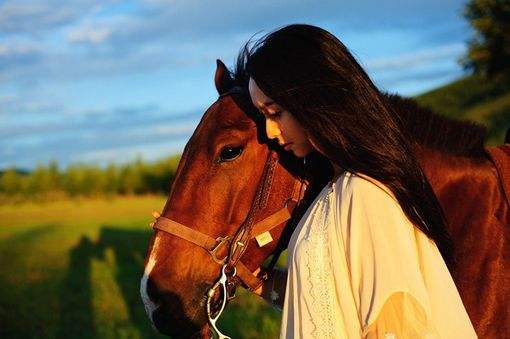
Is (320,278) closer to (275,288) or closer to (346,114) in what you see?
(346,114)

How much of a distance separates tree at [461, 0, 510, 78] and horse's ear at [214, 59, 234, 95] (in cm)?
1749

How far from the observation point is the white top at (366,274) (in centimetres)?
236

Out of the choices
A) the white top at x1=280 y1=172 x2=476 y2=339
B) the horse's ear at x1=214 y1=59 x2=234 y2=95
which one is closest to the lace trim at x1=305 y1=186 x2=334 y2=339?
the white top at x1=280 y1=172 x2=476 y2=339

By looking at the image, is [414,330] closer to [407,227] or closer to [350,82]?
[407,227]

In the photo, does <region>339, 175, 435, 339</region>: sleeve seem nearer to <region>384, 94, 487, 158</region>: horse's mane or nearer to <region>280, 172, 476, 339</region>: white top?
<region>280, 172, 476, 339</region>: white top

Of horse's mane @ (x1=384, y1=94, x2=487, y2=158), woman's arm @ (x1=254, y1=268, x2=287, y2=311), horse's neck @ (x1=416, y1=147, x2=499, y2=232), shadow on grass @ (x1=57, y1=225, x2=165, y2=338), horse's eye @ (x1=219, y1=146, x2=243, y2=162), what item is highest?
horse's mane @ (x1=384, y1=94, x2=487, y2=158)

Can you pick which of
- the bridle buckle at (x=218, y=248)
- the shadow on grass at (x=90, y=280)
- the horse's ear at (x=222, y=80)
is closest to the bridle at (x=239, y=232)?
the bridle buckle at (x=218, y=248)

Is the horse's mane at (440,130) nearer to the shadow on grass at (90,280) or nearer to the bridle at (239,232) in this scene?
the bridle at (239,232)

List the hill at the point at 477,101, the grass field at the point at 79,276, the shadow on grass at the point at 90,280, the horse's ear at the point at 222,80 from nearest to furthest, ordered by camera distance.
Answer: the horse's ear at the point at 222,80, the grass field at the point at 79,276, the shadow on grass at the point at 90,280, the hill at the point at 477,101

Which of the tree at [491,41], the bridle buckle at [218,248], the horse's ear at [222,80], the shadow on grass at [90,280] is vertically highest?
the tree at [491,41]

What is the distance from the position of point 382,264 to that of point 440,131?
41.2 inches

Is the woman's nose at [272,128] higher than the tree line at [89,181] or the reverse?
higher

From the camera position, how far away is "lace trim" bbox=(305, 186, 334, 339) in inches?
97.4

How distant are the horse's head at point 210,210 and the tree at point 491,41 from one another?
17815mm
